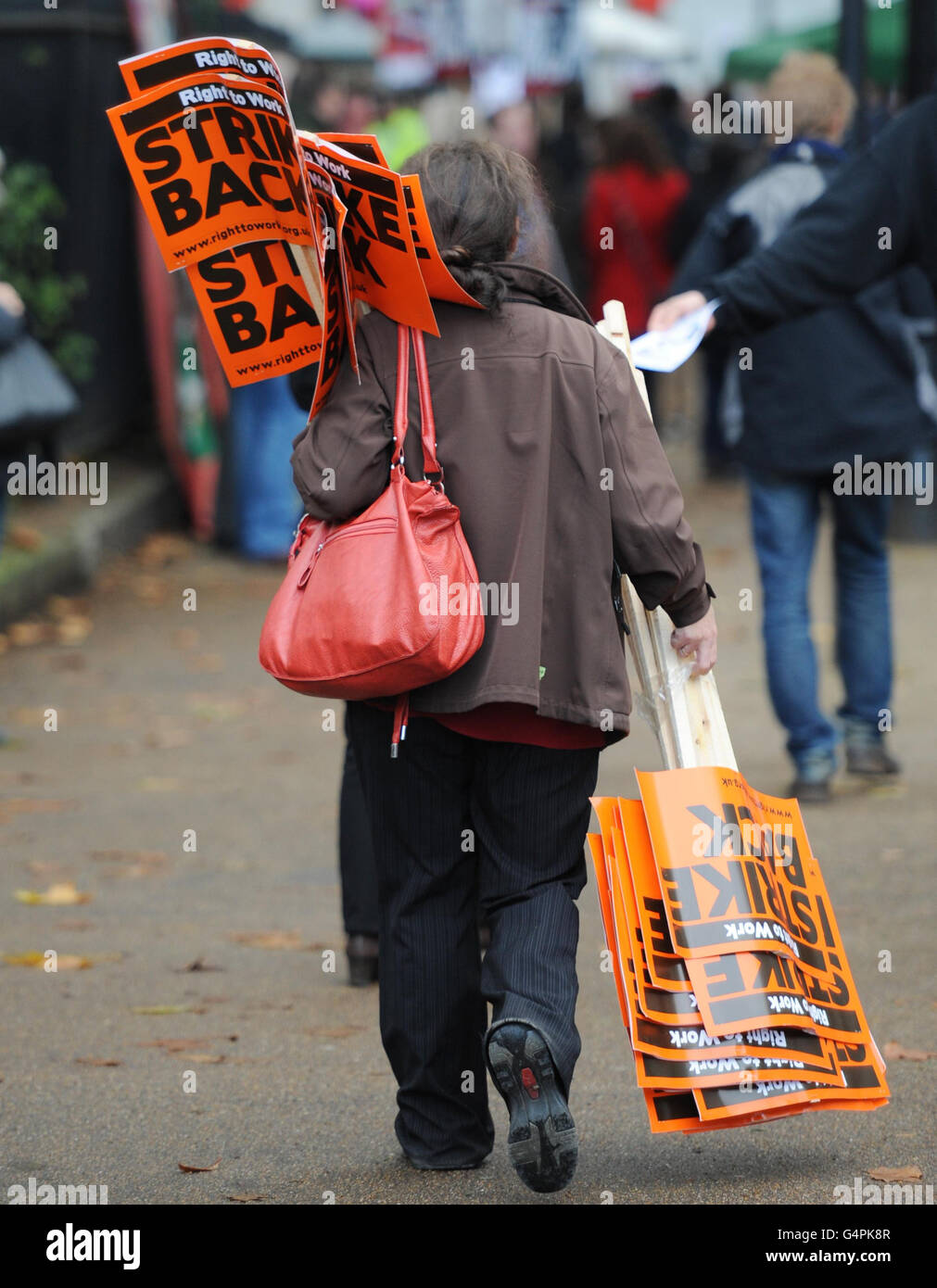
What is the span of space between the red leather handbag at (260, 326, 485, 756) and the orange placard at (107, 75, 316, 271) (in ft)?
1.37

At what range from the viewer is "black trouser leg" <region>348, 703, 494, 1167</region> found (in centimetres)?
343

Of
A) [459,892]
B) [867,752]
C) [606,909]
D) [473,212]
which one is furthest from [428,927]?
[867,752]

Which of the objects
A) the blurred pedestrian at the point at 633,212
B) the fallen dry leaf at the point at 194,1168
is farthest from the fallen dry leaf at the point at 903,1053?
the blurred pedestrian at the point at 633,212

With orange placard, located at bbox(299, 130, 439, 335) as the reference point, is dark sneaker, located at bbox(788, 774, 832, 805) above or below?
below

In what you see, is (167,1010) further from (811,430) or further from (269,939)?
(811,430)

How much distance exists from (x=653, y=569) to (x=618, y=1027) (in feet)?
5.01

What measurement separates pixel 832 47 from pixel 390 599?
15394 mm

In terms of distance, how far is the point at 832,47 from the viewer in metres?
17.3

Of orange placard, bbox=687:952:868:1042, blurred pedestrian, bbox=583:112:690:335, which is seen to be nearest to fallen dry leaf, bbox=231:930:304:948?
orange placard, bbox=687:952:868:1042

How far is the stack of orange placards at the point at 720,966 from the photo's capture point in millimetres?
3246

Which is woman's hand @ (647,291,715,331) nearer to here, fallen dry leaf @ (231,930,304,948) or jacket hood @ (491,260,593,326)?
jacket hood @ (491,260,593,326)

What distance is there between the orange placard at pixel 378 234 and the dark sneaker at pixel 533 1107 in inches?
46.4

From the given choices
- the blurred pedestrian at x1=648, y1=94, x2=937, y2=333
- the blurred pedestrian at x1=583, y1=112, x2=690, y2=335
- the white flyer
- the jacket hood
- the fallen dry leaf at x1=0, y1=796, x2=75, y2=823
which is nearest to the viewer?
the jacket hood

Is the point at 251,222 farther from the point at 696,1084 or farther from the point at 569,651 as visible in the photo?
the point at 696,1084
